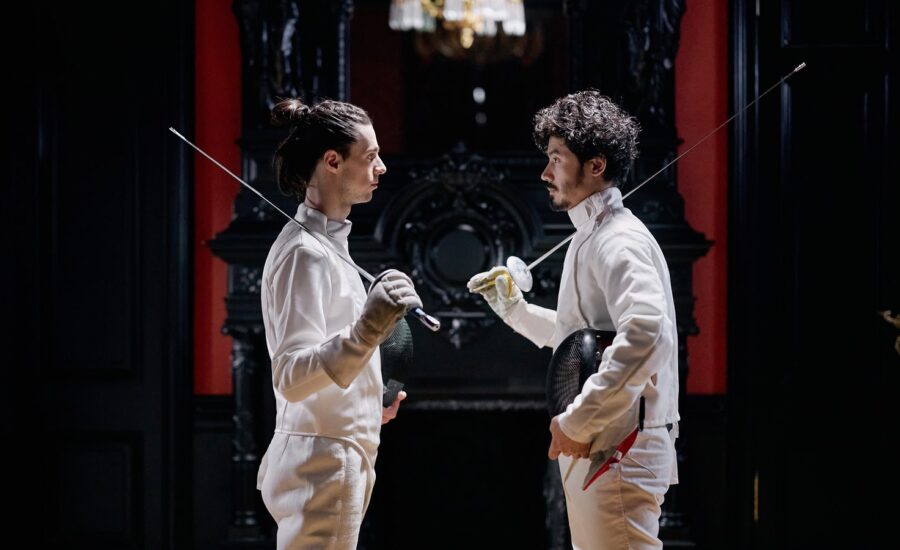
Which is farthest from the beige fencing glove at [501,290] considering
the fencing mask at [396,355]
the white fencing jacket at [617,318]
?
the fencing mask at [396,355]

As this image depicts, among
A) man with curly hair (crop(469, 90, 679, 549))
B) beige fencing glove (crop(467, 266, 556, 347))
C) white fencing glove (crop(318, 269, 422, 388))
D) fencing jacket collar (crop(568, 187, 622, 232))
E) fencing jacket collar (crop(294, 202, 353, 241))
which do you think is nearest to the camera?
white fencing glove (crop(318, 269, 422, 388))

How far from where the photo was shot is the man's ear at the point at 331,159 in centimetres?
232

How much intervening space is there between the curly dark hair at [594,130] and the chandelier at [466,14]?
1343 millimetres

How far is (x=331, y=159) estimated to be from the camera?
2320 mm

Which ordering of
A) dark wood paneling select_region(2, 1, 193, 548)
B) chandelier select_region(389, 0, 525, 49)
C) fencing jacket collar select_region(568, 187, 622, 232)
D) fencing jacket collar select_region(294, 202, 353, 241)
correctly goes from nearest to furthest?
fencing jacket collar select_region(294, 202, 353, 241) < fencing jacket collar select_region(568, 187, 622, 232) < chandelier select_region(389, 0, 525, 49) < dark wood paneling select_region(2, 1, 193, 548)

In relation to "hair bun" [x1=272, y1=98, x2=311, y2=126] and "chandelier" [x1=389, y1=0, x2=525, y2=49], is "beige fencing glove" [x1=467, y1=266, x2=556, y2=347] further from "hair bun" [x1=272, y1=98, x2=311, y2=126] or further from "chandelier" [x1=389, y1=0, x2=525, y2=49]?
"chandelier" [x1=389, y1=0, x2=525, y2=49]

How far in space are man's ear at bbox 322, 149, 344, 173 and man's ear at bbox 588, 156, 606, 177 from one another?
64 cm

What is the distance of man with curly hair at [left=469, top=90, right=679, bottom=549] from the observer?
2.14 m

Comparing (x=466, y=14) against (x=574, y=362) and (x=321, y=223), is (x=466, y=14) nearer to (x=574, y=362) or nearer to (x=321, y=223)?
(x=321, y=223)

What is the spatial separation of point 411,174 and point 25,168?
1577 mm

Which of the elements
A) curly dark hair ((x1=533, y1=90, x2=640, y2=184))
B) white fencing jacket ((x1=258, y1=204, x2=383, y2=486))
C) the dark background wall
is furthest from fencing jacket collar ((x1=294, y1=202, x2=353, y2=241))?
the dark background wall

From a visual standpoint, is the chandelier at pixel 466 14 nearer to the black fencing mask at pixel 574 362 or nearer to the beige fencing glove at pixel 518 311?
the beige fencing glove at pixel 518 311

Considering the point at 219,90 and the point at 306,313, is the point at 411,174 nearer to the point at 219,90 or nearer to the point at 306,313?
the point at 219,90

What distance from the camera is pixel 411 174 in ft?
12.6
